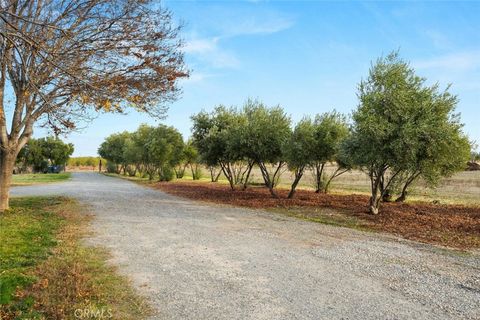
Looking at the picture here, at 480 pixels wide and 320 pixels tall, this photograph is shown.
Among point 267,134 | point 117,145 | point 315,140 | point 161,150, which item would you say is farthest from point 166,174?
Answer: point 117,145

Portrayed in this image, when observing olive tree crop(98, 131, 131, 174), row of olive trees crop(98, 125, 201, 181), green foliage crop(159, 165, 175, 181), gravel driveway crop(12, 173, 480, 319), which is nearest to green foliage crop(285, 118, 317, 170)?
gravel driveway crop(12, 173, 480, 319)

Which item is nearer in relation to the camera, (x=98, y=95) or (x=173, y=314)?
(x=173, y=314)

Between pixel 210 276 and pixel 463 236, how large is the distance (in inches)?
397

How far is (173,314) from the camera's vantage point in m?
5.60

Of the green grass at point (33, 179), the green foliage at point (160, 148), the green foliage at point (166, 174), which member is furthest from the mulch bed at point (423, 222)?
the green foliage at point (166, 174)

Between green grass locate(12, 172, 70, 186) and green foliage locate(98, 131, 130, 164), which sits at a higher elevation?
green foliage locate(98, 131, 130, 164)

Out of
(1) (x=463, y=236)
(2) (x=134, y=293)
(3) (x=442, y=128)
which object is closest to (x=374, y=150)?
(3) (x=442, y=128)

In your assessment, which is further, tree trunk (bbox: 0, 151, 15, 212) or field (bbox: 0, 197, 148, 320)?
tree trunk (bbox: 0, 151, 15, 212)

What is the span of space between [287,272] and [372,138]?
11060 millimetres

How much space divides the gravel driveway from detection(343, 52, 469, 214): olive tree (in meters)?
5.23

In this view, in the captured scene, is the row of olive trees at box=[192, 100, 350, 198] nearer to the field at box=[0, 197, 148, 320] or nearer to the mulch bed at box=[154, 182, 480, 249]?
the mulch bed at box=[154, 182, 480, 249]

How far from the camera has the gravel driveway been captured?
5984 millimetres

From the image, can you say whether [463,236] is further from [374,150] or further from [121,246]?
[121,246]

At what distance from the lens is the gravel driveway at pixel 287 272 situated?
5.98 m
